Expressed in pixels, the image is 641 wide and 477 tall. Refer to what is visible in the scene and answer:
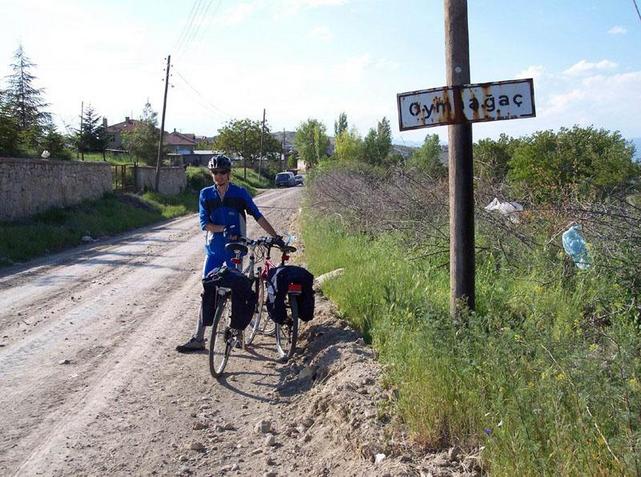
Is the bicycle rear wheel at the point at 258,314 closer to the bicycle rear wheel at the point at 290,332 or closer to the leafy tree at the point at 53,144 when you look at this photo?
the bicycle rear wheel at the point at 290,332

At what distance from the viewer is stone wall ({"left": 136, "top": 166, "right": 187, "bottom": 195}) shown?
32875 millimetres

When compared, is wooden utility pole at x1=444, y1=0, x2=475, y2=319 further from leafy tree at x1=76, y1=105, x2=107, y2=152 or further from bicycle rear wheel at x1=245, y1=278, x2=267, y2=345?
leafy tree at x1=76, y1=105, x2=107, y2=152

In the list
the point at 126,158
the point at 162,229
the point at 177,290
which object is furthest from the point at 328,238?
the point at 126,158

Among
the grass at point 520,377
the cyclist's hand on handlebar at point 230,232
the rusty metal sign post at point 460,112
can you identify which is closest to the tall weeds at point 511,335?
the grass at point 520,377

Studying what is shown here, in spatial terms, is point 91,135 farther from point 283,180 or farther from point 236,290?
point 236,290

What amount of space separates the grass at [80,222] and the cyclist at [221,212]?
8.92 metres

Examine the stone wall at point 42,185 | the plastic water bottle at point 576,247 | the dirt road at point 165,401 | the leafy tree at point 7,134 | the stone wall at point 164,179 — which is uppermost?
the leafy tree at point 7,134

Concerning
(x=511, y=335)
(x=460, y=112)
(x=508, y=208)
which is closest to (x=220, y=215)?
(x=460, y=112)

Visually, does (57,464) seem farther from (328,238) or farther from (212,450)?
(328,238)

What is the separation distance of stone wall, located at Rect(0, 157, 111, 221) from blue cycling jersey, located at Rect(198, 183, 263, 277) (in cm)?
1286

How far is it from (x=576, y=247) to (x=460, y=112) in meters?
2.71

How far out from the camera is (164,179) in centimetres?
3622

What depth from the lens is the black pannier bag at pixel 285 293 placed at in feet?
19.6

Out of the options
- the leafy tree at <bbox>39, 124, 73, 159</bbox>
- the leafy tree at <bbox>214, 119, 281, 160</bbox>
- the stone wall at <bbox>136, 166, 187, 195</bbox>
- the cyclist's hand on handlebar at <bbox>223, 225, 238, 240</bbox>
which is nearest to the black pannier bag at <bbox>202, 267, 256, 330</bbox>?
the cyclist's hand on handlebar at <bbox>223, 225, 238, 240</bbox>
